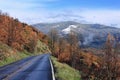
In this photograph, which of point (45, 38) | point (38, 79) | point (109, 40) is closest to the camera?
point (38, 79)

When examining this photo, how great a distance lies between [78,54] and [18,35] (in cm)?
2829

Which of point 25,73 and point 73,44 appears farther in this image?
point 73,44

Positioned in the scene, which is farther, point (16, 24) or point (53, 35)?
point (53, 35)

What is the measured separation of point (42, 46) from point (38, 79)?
439 feet

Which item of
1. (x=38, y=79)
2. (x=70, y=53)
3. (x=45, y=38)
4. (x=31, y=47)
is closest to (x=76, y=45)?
(x=70, y=53)

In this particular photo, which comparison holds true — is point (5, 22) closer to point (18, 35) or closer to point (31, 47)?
point (18, 35)

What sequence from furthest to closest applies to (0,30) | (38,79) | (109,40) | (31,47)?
(31,47)
(0,30)
(109,40)
(38,79)

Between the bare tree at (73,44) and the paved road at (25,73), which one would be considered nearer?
the paved road at (25,73)

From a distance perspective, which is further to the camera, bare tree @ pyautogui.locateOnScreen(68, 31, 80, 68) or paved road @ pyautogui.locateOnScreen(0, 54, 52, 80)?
bare tree @ pyautogui.locateOnScreen(68, 31, 80, 68)

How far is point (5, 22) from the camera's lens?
107 meters

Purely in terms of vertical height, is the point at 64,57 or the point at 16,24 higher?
the point at 16,24

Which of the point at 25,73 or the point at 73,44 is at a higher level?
the point at 73,44

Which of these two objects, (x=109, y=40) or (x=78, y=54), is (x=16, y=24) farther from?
(x=109, y=40)

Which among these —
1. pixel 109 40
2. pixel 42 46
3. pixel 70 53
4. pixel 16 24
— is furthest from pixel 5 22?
pixel 42 46
